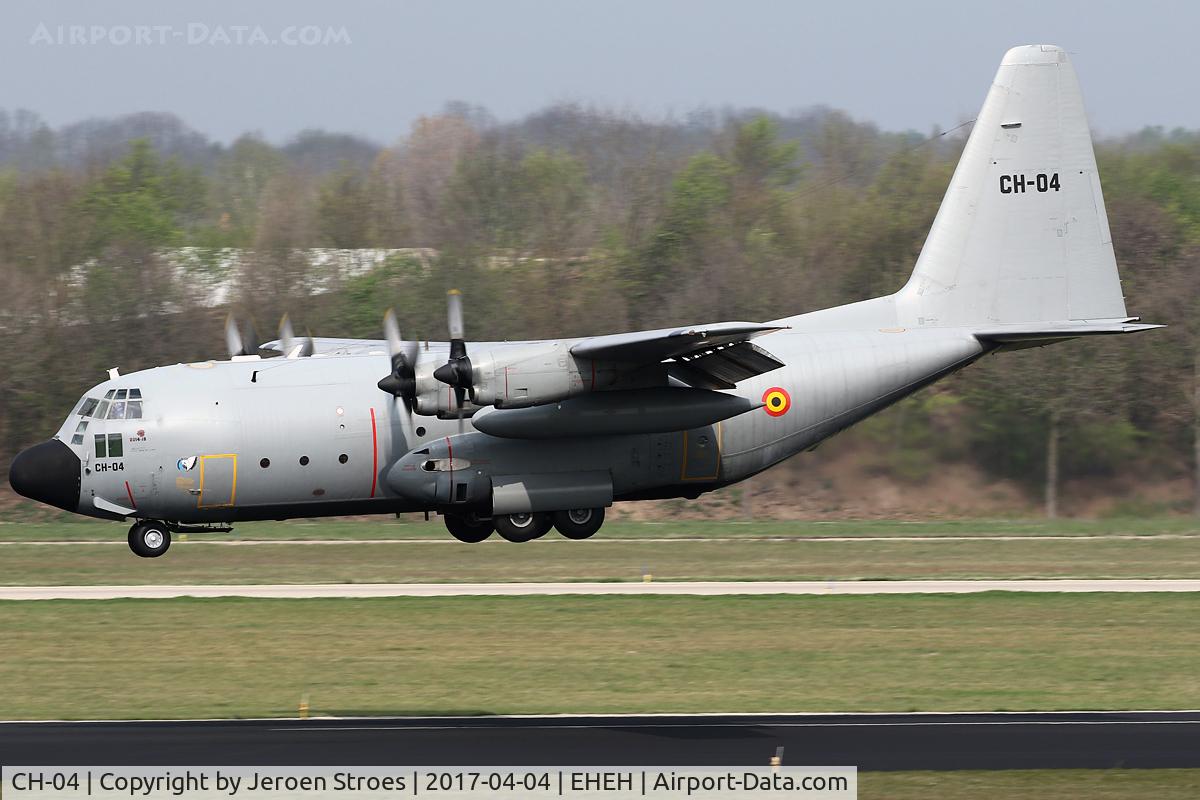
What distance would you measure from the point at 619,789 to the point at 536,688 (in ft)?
23.1

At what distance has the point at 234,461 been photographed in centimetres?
2639

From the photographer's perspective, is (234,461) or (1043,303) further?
(1043,303)

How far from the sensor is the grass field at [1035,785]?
1664 cm

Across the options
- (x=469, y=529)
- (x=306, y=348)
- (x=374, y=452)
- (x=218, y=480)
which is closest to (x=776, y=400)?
(x=469, y=529)

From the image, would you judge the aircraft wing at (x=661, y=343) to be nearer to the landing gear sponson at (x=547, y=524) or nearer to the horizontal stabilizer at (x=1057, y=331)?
the landing gear sponson at (x=547, y=524)

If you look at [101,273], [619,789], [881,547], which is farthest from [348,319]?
[619,789]

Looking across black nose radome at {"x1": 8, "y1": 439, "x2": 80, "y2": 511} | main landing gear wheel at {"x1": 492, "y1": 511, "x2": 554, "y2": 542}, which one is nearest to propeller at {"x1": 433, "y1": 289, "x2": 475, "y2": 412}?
main landing gear wheel at {"x1": 492, "y1": 511, "x2": 554, "y2": 542}

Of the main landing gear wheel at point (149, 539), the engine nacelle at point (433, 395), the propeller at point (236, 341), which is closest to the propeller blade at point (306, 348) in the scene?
the propeller at point (236, 341)

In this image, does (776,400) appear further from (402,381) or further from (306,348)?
(306,348)

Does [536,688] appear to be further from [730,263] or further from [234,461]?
[730,263]

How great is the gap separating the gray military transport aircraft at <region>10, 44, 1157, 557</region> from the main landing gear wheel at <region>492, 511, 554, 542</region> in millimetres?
42

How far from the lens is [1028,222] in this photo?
2884cm


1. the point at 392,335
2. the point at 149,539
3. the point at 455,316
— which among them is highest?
the point at 455,316

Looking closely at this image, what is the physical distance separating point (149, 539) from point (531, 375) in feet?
30.0
